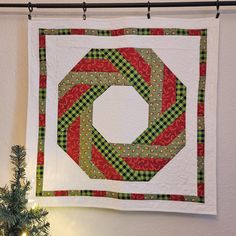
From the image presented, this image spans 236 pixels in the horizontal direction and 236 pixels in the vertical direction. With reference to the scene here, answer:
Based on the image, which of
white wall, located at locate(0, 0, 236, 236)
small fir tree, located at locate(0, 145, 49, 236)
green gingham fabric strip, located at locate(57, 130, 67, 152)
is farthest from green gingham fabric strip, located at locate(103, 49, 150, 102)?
small fir tree, located at locate(0, 145, 49, 236)

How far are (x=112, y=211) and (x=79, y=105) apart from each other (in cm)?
46

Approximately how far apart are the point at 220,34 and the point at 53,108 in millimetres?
729

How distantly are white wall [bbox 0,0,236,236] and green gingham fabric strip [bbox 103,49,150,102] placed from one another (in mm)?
169

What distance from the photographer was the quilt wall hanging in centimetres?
130

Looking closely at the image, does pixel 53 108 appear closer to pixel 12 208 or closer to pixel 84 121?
pixel 84 121

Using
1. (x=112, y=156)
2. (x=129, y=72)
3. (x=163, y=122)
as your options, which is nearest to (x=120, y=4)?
(x=129, y=72)

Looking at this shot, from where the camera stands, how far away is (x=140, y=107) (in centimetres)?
132

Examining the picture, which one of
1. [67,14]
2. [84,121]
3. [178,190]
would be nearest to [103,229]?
[178,190]

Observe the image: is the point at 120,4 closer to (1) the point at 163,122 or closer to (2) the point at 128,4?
(2) the point at 128,4

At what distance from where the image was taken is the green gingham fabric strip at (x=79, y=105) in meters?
1.33

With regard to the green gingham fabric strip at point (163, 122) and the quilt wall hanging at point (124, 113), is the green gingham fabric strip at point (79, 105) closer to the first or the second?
the quilt wall hanging at point (124, 113)

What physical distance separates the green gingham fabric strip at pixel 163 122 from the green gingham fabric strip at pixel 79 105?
0.24 meters

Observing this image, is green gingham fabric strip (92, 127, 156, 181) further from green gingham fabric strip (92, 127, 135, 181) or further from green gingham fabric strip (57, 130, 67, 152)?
green gingham fabric strip (57, 130, 67, 152)

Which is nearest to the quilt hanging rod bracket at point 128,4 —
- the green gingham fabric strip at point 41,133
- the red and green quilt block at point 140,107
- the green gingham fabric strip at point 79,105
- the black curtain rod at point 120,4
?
the black curtain rod at point 120,4
